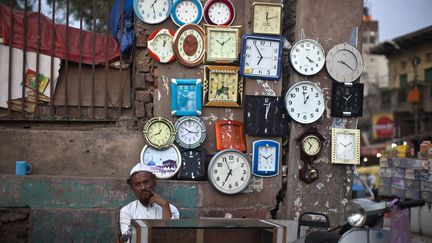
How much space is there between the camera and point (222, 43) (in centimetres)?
626

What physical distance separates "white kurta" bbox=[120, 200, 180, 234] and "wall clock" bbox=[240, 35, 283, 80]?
1.90 m

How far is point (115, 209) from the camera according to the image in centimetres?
590

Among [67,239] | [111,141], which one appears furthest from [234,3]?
[67,239]

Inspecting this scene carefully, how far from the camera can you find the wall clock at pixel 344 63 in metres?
6.52

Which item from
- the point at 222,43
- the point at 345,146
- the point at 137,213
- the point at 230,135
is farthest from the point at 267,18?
the point at 137,213

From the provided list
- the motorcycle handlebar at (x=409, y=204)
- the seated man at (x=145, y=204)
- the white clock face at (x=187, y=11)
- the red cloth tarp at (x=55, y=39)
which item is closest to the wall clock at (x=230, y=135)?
the white clock face at (x=187, y=11)

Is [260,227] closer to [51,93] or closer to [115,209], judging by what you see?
[115,209]

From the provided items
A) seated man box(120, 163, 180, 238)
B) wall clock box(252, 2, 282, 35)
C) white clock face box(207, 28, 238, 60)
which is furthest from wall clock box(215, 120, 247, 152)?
seated man box(120, 163, 180, 238)

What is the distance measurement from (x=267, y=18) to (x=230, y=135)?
1350 mm

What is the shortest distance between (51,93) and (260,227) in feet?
10.1

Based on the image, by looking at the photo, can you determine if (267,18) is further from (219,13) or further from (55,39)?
(55,39)

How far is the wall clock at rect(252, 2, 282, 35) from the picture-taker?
628 cm

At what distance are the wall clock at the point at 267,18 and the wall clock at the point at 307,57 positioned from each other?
29 cm

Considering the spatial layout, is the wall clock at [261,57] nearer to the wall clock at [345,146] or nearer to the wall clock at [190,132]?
the wall clock at [190,132]
